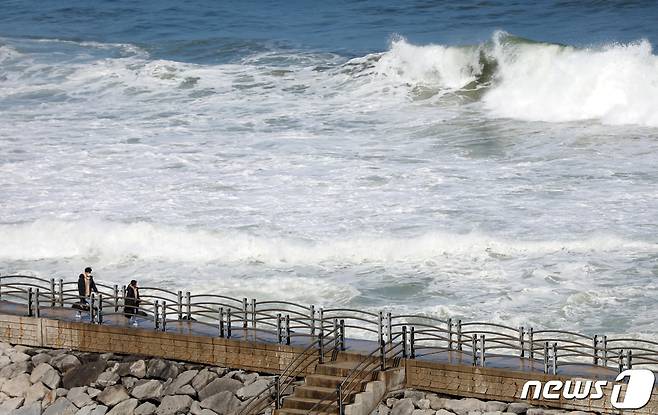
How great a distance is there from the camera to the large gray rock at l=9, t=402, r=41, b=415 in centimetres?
2317

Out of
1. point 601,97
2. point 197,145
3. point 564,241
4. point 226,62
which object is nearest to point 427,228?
point 564,241

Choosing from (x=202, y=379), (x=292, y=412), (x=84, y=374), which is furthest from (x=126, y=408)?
(x=292, y=412)

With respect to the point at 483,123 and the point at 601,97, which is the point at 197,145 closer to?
the point at 483,123

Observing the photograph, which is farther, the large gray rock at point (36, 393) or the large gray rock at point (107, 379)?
the large gray rock at point (36, 393)

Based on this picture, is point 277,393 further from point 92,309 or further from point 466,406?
point 92,309

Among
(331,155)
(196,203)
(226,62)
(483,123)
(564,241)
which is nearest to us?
(564,241)

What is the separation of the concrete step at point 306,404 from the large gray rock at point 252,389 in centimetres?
83

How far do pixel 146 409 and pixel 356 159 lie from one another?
1936 cm

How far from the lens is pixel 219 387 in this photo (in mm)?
22078

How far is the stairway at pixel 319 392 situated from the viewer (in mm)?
20469

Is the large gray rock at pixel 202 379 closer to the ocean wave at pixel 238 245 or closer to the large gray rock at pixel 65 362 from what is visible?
the large gray rock at pixel 65 362

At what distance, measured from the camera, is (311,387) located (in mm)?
20984

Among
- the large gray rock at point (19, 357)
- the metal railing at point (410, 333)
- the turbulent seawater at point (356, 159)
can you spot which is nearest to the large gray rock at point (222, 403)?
the metal railing at point (410, 333)

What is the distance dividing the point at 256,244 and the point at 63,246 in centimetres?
477
